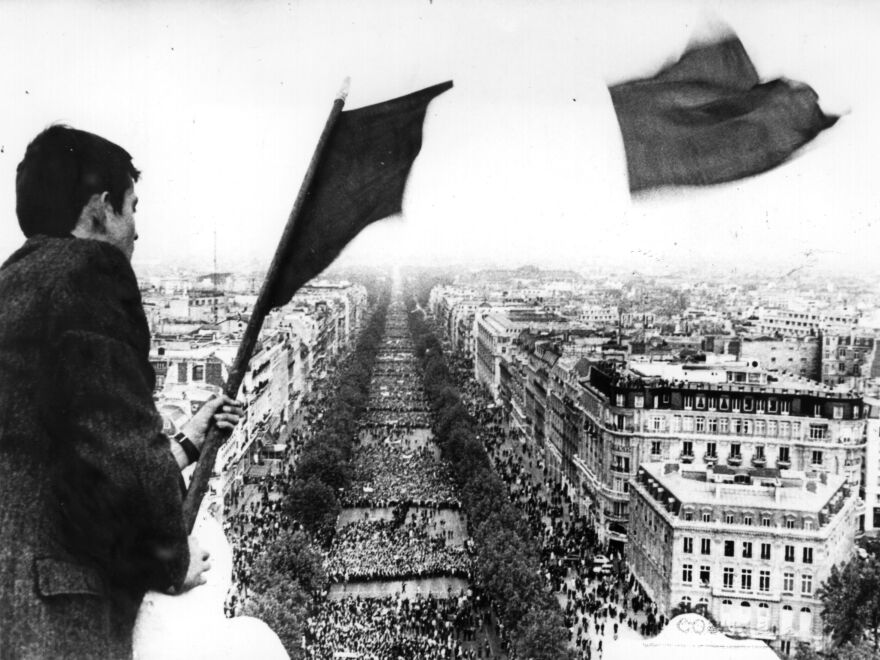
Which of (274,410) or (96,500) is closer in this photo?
(96,500)

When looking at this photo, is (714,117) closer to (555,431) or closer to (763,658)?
(763,658)

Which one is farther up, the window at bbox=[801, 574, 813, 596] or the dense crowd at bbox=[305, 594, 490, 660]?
the window at bbox=[801, 574, 813, 596]

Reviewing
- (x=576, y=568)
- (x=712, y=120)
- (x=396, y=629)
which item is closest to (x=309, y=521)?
(x=396, y=629)

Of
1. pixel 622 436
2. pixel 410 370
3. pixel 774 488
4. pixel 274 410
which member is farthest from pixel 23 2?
pixel 410 370

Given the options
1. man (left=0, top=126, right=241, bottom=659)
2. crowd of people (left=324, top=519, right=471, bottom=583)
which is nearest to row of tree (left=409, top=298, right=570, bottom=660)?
crowd of people (left=324, top=519, right=471, bottom=583)

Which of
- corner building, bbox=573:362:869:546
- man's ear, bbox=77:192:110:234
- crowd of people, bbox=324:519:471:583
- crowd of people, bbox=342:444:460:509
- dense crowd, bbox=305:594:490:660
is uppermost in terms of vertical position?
man's ear, bbox=77:192:110:234

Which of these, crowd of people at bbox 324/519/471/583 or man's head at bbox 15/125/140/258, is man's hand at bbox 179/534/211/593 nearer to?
man's head at bbox 15/125/140/258

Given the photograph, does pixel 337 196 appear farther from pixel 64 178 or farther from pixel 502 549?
pixel 502 549
